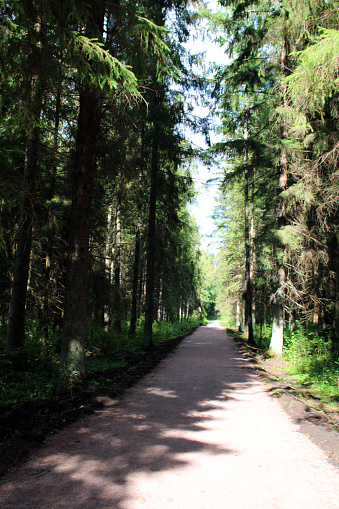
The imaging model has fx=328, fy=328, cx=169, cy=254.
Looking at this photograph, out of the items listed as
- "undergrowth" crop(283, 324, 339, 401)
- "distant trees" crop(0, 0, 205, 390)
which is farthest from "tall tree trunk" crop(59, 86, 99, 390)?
"undergrowth" crop(283, 324, 339, 401)

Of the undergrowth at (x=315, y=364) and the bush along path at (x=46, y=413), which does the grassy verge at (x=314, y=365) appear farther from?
the bush along path at (x=46, y=413)

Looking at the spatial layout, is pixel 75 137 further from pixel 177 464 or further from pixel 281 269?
pixel 281 269

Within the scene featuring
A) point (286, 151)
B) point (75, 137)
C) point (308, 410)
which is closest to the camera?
point (308, 410)

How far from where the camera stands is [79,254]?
6.79 m

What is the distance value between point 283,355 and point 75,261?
9.24 metres

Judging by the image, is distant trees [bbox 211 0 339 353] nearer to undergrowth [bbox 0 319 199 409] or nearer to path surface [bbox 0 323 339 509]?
undergrowth [bbox 0 319 199 409]

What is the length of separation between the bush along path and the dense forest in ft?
Result: 1.62

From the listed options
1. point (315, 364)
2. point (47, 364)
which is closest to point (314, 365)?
point (315, 364)

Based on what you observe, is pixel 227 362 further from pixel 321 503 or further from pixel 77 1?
pixel 77 1

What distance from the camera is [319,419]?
5551 millimetres

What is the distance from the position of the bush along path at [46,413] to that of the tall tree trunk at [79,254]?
0.58 meters

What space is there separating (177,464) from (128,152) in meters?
10.3


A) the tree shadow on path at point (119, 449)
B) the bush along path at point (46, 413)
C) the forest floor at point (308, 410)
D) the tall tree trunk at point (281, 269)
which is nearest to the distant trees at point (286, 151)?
the tall tree trunk at point (281, 269)

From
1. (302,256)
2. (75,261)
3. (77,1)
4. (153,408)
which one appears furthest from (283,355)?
(77,1)
